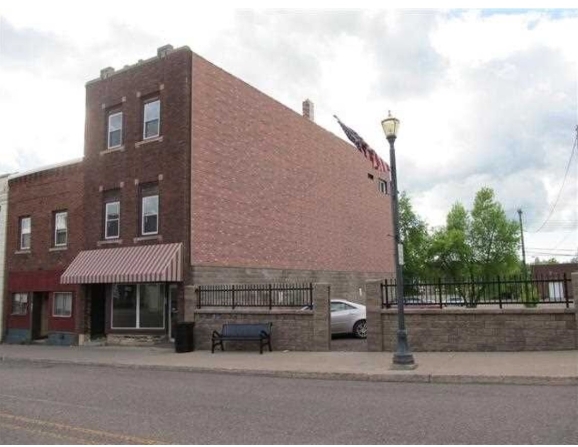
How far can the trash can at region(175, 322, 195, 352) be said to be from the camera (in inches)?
713

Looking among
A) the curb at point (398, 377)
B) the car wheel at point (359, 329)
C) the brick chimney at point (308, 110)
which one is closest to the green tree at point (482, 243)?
the brick chimney at point (308, 110)

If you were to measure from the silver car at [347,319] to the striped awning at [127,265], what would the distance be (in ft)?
17.8

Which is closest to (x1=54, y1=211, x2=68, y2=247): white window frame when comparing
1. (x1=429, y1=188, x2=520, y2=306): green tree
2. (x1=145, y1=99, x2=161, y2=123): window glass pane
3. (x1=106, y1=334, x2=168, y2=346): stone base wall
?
(x1=106, y1=334, x2=168, y2=346): stone base wall

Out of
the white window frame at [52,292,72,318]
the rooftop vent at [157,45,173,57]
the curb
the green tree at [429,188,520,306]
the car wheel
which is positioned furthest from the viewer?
the green tree at [429,188,520,306]

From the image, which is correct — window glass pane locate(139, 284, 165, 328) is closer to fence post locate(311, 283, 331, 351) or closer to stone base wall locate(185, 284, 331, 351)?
stone base wall locate(185, 284, 331, 351)

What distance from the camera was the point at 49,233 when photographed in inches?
971

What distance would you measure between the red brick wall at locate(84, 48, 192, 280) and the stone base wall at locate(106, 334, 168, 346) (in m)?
3.42

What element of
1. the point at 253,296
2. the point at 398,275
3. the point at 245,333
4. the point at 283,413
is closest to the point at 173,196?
the point at 253,296

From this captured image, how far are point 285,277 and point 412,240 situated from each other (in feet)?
114

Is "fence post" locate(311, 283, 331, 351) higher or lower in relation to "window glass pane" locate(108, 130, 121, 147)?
lower

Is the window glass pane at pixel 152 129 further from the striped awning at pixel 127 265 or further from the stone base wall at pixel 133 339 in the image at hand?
the stone base wall at pixel 133 339

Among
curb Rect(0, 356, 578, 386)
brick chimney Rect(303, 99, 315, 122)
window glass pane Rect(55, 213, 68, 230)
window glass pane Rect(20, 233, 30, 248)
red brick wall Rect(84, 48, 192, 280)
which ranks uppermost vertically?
brick chimney Rect(303, 99, 315, 122)

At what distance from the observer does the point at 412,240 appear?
5691 centimetres

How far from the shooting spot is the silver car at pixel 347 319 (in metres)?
18.7
